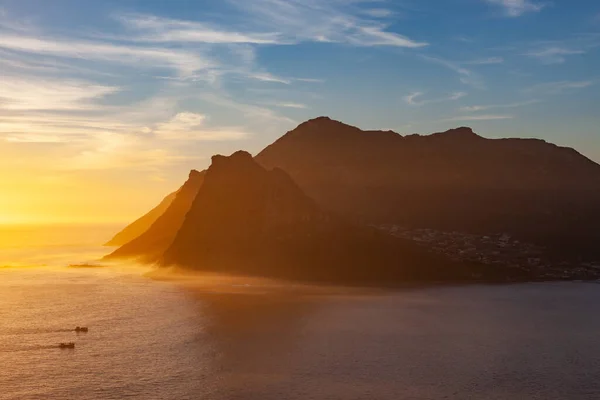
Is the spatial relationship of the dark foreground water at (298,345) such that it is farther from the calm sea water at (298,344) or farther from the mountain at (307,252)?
the mountain at (307,252)

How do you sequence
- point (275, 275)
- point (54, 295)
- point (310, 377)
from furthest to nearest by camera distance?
point (275, 275) < point (54, 295) < point (310, 377)

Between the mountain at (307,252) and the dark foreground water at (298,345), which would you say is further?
the mountain at (307,252)

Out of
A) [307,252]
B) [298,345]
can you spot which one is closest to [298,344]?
[298,345]

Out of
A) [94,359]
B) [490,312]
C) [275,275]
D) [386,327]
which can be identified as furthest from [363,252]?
[94,359]

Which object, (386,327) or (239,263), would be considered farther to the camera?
(239,263)

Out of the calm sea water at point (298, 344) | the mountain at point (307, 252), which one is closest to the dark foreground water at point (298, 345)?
the calm sea water at point (298, 344)

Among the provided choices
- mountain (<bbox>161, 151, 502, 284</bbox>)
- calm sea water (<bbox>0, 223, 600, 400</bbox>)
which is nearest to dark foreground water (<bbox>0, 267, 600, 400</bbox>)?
calm sea water (<bbox>0, 223, 600, 400</bbox>)

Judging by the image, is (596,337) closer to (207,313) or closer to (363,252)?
(207,313)
